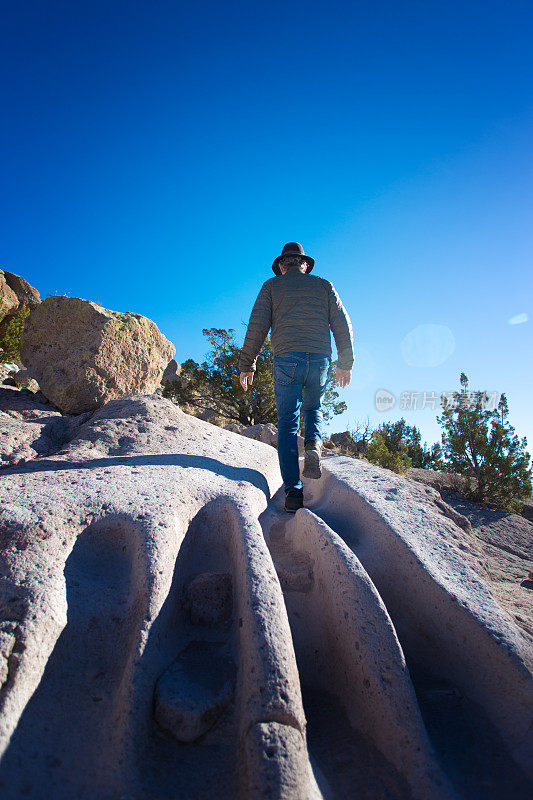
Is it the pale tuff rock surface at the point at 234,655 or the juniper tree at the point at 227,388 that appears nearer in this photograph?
the pale tuff rock surface at the point at 234,655

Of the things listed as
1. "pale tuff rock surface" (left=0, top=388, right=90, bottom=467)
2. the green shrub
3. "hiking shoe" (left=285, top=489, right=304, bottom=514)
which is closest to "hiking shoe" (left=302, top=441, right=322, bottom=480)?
"hiking shoe" (left=285, top=489, right=304, bottom=514)

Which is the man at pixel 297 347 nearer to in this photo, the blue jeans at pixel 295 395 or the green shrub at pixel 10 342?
the blue jeans at pixel 295 395

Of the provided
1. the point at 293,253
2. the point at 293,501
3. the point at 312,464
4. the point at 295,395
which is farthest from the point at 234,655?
the point at 293,253

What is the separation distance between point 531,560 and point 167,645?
3.13 meters

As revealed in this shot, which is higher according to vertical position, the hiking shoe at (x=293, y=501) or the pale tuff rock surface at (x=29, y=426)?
the pale tuff rock surface at (x=29, y=426)

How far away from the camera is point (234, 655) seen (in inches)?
62.8

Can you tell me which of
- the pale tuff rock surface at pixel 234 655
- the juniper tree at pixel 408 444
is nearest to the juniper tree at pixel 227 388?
the juniper tree at pixel 408 444

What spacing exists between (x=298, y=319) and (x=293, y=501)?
58.7 inches

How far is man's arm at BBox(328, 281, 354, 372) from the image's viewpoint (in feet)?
11.8

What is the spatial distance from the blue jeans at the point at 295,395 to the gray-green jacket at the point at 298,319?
97 millimetres

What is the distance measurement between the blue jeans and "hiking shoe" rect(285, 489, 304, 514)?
189 millimetres

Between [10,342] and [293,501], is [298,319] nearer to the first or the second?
[293,501]

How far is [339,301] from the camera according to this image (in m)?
3.61

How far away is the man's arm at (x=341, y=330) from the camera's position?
11.8 ft
